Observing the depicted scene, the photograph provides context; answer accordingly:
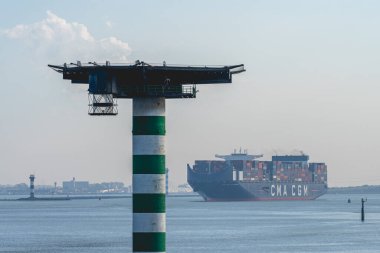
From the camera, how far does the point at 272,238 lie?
151625 mm

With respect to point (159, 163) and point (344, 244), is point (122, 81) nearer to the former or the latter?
point (159, 163)

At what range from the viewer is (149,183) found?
139ft

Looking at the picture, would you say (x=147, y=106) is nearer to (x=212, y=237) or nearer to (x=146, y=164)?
(x=146, y=164)

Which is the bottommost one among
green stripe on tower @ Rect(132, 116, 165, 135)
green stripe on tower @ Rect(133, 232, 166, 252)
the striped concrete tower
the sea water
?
the sea water

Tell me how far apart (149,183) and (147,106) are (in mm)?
3483

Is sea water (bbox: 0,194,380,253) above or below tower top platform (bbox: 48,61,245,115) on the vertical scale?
below

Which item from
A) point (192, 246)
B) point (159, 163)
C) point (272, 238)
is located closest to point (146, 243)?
point (159, 163)

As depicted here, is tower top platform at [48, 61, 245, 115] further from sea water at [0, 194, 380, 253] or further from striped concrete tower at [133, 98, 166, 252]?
sea water at [0, 194, 380, 253]

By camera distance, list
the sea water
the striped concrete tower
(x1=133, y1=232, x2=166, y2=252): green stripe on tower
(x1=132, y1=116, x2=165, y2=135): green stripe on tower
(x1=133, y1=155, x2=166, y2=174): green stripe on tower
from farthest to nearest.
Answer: the sea water
(x1=132, y1=116, x2=165, y2=135): green stripe on tower
(x1=133, y1=155, x2=166, y2=174): green stripe on tower
the striped concrete tower
(x1=133, y1=232, x2=166, y2=252): green stripe on tower

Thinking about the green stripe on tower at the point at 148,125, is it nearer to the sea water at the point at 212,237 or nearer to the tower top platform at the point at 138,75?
the tower top platform at the point at 138,75

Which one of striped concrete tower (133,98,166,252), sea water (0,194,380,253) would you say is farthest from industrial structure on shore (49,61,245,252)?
sea water (0,194,380,253)

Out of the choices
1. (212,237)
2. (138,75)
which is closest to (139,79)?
(138,75)

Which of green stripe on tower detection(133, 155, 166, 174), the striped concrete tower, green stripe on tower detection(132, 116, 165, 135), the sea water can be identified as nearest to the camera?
the striped concrete tower

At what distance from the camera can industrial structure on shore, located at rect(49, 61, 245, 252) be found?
42312 millimetres
